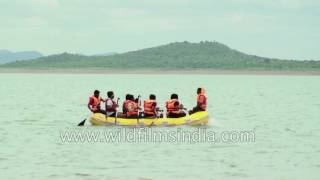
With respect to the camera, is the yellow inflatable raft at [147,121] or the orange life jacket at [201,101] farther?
the orange life jacket at [201,101]

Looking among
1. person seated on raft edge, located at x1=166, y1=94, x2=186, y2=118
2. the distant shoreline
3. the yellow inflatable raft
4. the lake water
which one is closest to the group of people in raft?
person seated on raft edge, located at x1=166, y1=94, x2=186, y2=118

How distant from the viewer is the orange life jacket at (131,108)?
29.9 meters

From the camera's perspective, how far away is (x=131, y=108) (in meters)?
30.1

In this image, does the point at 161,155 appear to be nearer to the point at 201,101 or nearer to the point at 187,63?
the point at 201,101

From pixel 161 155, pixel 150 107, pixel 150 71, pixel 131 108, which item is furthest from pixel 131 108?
pixel 150 71

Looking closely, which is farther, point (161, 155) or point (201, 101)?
point (201, 101)

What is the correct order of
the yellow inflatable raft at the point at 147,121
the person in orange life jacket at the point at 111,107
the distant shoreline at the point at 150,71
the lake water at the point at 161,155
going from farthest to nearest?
the distant shoreline at the point at 150,71 → the person in orange life jacket at the point at 111,107 → the yellow inflatable raft at the point at 147,121 → the lake water at the point at 161,155

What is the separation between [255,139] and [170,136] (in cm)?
292

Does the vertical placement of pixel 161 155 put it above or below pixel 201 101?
below

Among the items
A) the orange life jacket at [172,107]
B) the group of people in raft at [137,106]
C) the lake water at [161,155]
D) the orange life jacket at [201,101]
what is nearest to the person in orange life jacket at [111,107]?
the group of people in raft at [137,106]

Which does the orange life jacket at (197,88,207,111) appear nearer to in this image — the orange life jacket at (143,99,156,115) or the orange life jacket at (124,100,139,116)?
the orange life jacket at (143,99,156,115)

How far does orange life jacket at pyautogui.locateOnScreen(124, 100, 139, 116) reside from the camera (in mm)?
29938

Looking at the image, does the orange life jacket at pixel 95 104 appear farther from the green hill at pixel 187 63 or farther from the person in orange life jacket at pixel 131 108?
the green hill at pixel 187 63

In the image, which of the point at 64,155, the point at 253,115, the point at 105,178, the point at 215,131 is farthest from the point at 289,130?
the point at 105,178
